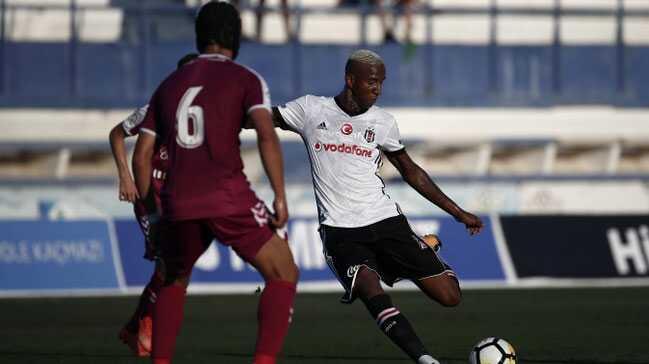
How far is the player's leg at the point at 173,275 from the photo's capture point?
699 centimetres

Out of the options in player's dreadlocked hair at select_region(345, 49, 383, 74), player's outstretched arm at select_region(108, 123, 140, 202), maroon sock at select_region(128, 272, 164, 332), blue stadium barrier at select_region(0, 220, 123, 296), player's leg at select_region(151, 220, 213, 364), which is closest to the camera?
player's leg at select_region(151, 220, 213, 364)

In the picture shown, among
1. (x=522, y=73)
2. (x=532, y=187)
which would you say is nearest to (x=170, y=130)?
(x=532, y=187)

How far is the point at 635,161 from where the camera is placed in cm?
2491

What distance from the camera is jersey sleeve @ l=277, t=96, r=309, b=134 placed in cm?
898

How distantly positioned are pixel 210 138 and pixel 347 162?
6.88 feet

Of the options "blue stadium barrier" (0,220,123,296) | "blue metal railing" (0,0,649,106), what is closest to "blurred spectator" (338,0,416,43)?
"blue metal railing" (0,0,649,106)

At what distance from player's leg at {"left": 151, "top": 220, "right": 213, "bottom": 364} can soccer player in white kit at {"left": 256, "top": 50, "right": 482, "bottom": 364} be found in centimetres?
178

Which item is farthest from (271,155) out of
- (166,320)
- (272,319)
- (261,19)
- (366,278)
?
(261,19)

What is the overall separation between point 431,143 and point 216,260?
21.5ft

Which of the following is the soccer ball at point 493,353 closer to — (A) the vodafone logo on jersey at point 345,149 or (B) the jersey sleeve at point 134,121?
(A) the vodafone logo on jersey at point 345,149

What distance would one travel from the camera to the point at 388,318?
→ 27.1 ft

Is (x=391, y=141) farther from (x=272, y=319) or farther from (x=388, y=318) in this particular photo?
(x=272, y=319)

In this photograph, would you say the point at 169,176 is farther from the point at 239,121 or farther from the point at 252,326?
the point at 252,326

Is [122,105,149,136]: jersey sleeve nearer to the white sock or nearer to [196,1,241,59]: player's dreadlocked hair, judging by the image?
[196,1,241,59]: player's dreadlocked hair
